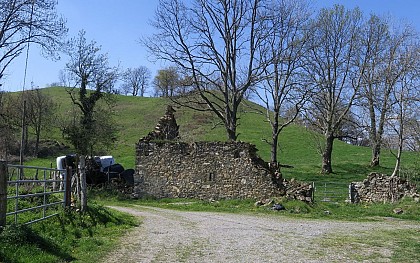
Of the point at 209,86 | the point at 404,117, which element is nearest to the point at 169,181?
the point at 209,86

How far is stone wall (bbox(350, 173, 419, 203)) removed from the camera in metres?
23.0

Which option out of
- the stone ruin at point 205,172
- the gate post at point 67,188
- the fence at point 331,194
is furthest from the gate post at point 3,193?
the fence at point 331,194

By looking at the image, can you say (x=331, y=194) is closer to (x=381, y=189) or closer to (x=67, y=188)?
(x=381, y=189)

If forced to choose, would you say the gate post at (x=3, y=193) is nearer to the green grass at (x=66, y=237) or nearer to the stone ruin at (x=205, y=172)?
the green grass at (x=66, y=237)

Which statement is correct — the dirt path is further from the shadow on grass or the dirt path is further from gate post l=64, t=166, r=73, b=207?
gate post l=64, t=166, r=73, b=207

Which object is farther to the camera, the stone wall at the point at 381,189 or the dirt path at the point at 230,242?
the stone wall at the point at 381,189

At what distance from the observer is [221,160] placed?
2467cm

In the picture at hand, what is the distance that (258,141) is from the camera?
53031 millimetres

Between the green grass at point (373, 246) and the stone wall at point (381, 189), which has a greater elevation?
the stone wall at point (381, 189)

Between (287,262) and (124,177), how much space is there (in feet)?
66.8

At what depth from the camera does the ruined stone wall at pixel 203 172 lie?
2402 centimetres

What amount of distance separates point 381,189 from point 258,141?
29169 millimetres

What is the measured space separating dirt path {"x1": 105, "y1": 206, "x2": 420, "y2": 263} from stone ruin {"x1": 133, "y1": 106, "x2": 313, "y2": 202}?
7.78m

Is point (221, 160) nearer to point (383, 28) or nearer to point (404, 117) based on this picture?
point (404, 117)
